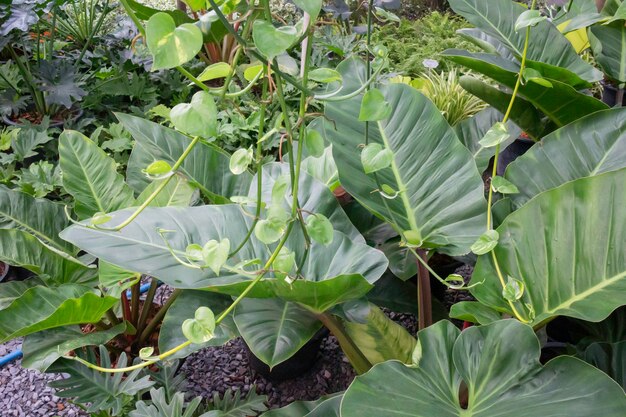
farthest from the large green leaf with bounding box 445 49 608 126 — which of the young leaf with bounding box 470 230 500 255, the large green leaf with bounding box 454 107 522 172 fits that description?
the young leaf with bounding box 470 230 500 255

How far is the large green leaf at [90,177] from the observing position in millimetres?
1535

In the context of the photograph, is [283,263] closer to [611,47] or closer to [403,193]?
[403,193]

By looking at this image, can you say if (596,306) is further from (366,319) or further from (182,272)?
(182,272)

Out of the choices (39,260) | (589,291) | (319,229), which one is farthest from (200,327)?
(39,260)

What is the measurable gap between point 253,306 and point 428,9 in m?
4.66

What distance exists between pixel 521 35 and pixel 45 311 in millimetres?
1464

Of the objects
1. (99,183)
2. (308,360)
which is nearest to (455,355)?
(308,360)

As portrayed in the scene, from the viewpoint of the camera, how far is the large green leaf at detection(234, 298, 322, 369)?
1103mm

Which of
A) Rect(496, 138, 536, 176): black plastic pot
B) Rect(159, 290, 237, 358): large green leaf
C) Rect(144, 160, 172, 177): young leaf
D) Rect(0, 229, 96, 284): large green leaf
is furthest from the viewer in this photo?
Rect(496, 138, 536, 176): black plastic pot

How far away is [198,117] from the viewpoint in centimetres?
58

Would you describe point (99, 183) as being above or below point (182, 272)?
below

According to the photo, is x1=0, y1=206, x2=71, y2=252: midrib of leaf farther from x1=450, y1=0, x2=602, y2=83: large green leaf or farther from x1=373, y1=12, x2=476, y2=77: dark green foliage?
x1=373, y1=12, x2=476, y2=77: dark green foliage

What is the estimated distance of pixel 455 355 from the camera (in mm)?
942

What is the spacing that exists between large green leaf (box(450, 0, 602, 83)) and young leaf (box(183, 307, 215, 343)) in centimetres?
124
